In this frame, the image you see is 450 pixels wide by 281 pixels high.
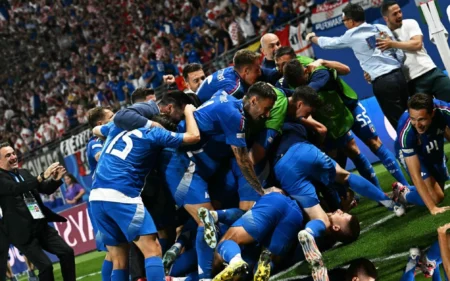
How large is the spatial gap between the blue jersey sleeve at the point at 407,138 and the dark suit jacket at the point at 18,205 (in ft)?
13.1

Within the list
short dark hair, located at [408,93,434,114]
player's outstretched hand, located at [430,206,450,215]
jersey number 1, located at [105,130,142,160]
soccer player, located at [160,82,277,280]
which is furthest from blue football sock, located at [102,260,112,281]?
short dark hair, located at [408,93,434,114]

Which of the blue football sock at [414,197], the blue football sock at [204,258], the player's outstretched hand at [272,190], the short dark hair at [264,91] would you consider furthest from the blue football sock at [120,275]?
the blue football sock at [414,197]

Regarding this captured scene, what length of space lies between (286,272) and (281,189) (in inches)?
35.9

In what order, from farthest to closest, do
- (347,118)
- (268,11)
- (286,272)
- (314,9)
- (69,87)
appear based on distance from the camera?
1. (69,87)
2. (268,11)
3. (314,9)
4. (347,118)
5. (286,272)

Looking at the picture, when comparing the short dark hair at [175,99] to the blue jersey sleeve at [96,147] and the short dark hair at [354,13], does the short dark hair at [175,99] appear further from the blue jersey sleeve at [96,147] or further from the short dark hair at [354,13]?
the short dark hair at [354,13]

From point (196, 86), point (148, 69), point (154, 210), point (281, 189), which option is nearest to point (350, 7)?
point (196, 86)

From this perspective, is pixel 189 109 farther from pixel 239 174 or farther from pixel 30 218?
pixel 30 218

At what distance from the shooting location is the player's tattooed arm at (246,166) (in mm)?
6836

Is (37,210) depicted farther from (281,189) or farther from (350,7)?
(350,7)

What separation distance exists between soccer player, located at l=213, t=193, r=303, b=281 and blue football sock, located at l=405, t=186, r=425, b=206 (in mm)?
1428

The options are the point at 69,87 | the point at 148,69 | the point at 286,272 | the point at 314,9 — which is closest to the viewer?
the point at 286,272

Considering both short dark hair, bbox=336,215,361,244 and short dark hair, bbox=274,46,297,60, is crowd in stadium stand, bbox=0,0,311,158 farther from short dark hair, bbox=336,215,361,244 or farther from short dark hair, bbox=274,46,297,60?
short dark hair, bbox=336,215,361,244

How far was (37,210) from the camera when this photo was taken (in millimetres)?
8680

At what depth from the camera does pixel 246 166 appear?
6.84 meters
